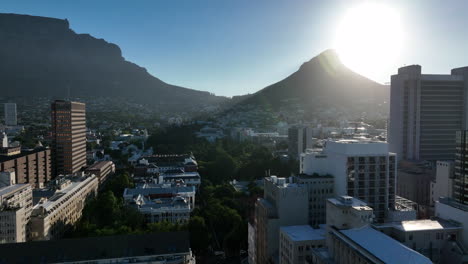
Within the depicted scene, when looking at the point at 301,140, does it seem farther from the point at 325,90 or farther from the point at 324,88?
the point at 324,88

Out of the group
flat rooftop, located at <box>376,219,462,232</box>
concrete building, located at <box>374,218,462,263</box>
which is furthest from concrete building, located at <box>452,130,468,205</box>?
concrete building, located at <box>374,218,462,263</box>

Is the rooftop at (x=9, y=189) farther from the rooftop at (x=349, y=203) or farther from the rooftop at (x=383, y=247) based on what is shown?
the rooftop at (x=383, y=247)

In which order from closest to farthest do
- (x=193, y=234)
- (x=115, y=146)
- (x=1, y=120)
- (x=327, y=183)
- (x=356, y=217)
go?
1. (x=356, y=217)
2. (x=327, y=183)
3. (x=193, y=234)
4. (x=115, y=146)
5. (x=1, y=120)

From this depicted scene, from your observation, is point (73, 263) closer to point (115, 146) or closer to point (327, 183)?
point (327, 183)

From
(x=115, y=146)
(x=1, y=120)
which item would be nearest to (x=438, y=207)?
(x=115, y=146)

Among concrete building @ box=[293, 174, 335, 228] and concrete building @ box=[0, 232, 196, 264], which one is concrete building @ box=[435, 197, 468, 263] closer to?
concrete building @ box=[293, 174, 335, 228]
